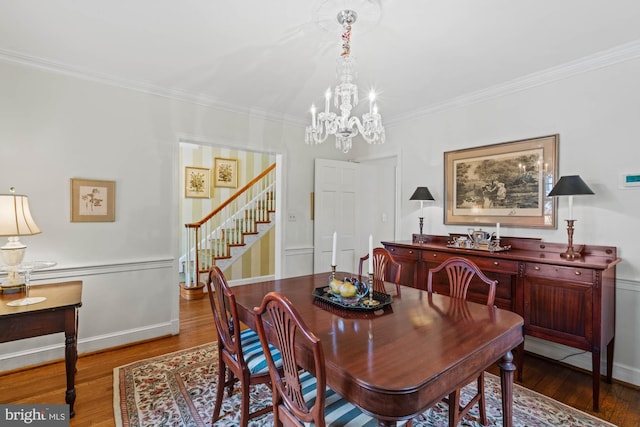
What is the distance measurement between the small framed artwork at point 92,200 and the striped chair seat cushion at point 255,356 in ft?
6.53

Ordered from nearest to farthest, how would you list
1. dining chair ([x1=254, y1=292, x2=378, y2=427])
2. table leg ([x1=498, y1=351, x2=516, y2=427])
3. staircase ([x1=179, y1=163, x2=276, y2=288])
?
dining chair ([x1=254, y1=292, x2=378, y2=427]) < table leg ([x1=498, y1=351, x2=516, y2=427]) < staircase ([x1=179, y1=163, x2=276, y2=288])

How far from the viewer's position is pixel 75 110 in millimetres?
2850

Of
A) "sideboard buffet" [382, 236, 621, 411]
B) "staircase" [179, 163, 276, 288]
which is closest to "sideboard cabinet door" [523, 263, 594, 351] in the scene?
"sideboard buffet" [382, 236, 621, 411]

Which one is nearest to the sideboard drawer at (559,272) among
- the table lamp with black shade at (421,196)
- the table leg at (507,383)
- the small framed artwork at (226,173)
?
the table leg at (507,383)

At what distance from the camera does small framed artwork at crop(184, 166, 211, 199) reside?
5.99 meters

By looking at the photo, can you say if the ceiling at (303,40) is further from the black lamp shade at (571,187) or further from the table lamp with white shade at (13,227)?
the table lamp with white shade at (13,227)

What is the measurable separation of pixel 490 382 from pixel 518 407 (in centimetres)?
33

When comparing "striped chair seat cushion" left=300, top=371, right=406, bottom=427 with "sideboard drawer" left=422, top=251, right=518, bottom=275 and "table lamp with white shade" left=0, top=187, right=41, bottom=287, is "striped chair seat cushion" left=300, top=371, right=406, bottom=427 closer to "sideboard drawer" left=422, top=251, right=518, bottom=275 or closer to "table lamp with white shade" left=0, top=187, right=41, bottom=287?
"sideboard drawer" left=422, top=251, right=518, bottom=275

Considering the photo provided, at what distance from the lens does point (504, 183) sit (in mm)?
3139

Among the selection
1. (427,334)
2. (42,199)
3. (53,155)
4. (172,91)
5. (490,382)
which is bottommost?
(490,382)

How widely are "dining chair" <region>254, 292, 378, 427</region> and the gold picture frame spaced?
102 inches

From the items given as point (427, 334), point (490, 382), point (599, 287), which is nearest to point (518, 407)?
point (490, 382)

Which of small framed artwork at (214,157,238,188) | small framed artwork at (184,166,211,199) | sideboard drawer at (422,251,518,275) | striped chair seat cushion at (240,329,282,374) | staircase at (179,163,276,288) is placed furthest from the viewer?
small framed artwork at (214,157,238,188)

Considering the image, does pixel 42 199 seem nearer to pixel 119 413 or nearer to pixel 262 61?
pixel 119 413
